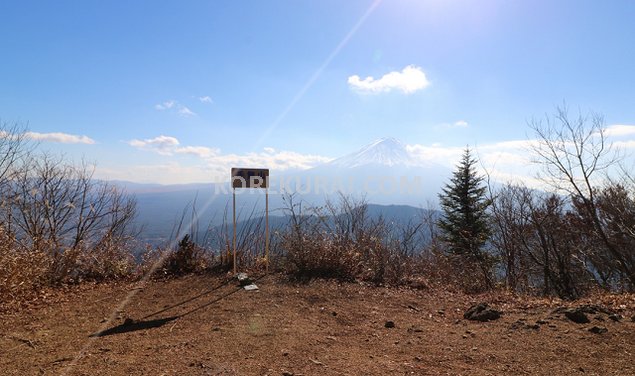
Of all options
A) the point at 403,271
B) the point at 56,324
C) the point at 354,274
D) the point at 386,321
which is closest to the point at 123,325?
the point at 56,324

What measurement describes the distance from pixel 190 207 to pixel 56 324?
14.4 ft

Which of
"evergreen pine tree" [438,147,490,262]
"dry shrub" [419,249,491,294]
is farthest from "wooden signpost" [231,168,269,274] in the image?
"evergreen pine tree" [438,147,490,262]

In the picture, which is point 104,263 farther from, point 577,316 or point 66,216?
point 577,316

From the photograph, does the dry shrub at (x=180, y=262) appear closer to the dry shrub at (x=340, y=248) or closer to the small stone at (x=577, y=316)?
the dry shrub at (x=340, y=248)

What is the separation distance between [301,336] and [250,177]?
10.6 feet

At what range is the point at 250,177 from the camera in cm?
627

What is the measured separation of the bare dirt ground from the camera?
296 cm

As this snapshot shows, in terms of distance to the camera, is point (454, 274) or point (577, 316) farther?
point (454, 274)

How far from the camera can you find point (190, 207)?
332 inches

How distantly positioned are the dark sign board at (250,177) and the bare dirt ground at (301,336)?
178 cm

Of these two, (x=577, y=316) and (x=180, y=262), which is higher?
(x=577, y=316)

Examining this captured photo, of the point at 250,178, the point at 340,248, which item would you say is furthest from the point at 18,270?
the point at 340,248

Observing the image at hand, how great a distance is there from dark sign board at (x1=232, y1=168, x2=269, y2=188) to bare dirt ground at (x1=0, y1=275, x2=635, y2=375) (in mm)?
1775

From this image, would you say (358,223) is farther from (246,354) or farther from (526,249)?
(526,249)
